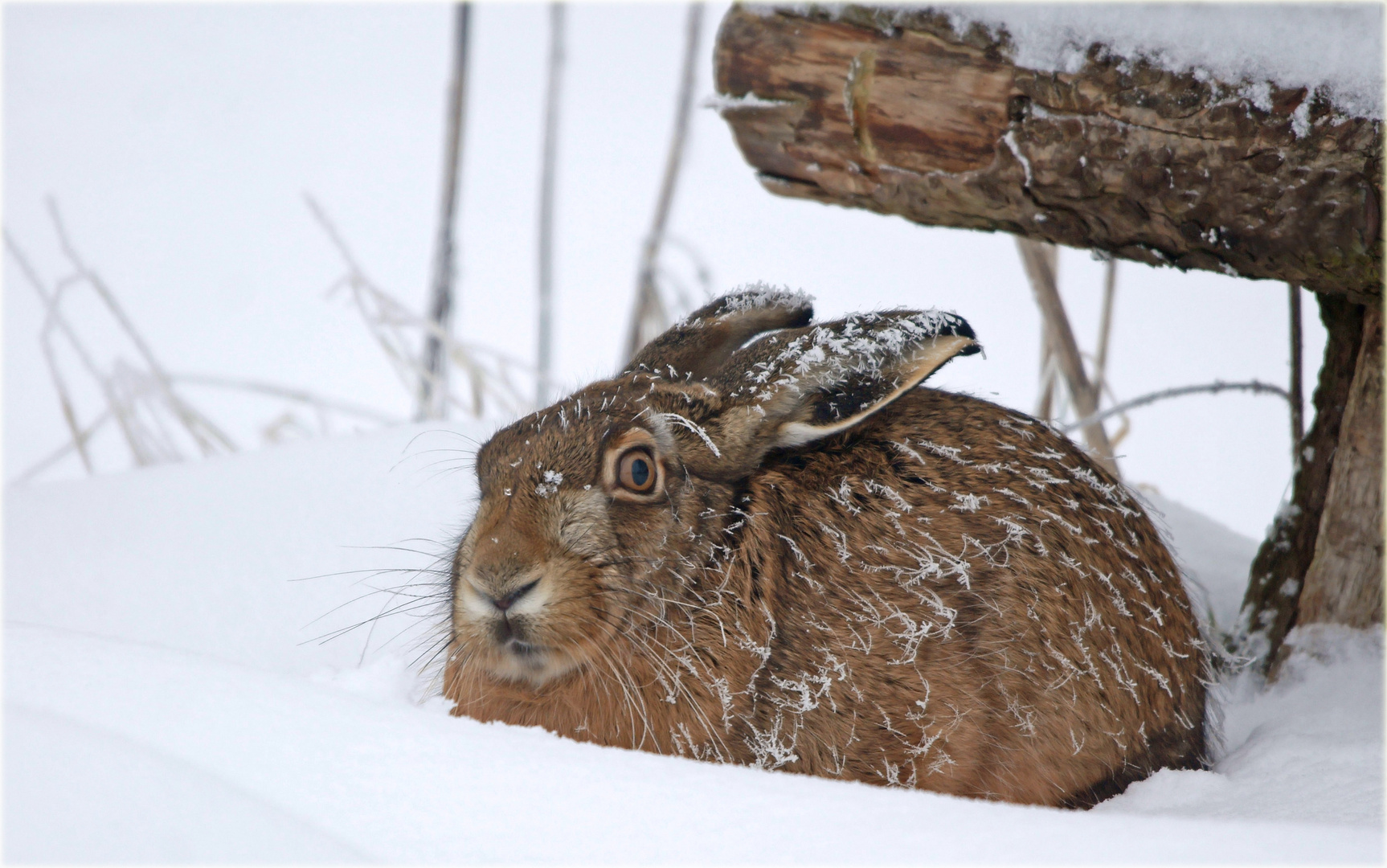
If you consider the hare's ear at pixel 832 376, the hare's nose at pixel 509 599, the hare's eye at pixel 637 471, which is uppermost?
the hare's ear at pixel 832 376

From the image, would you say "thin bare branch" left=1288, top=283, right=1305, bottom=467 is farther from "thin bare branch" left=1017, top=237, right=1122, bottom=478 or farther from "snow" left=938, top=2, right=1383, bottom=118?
"snow" left=938, top=2, right=1383, bottom=118

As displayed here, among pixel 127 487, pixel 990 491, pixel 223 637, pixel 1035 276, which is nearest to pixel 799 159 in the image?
pixel 990 491

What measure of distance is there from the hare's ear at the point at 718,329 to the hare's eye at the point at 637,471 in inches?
19.2

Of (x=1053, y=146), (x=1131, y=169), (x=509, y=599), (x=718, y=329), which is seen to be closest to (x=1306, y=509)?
(x=1131, y=169)

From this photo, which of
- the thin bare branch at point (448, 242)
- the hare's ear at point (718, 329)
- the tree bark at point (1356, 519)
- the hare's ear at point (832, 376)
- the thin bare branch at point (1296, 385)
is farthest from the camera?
the thin bare branch at point (448, 242)

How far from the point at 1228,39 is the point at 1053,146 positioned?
437 millimetres

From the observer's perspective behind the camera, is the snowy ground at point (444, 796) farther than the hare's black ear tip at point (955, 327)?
No

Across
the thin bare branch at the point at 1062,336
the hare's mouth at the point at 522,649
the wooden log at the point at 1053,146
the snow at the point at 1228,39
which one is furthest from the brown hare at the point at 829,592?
the thin bare branch at the point at 1062,336

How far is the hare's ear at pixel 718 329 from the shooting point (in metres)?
3.17

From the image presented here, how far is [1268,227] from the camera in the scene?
246 centimetres

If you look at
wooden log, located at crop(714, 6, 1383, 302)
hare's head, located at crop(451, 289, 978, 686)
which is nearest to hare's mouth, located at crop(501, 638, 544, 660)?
hare's head, located at crop(451, 289, 978, 686)

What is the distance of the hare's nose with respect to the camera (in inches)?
93.0

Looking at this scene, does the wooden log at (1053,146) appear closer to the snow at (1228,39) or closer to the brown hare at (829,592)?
the snow at (1228,39)

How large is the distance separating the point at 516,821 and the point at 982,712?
1.42m
